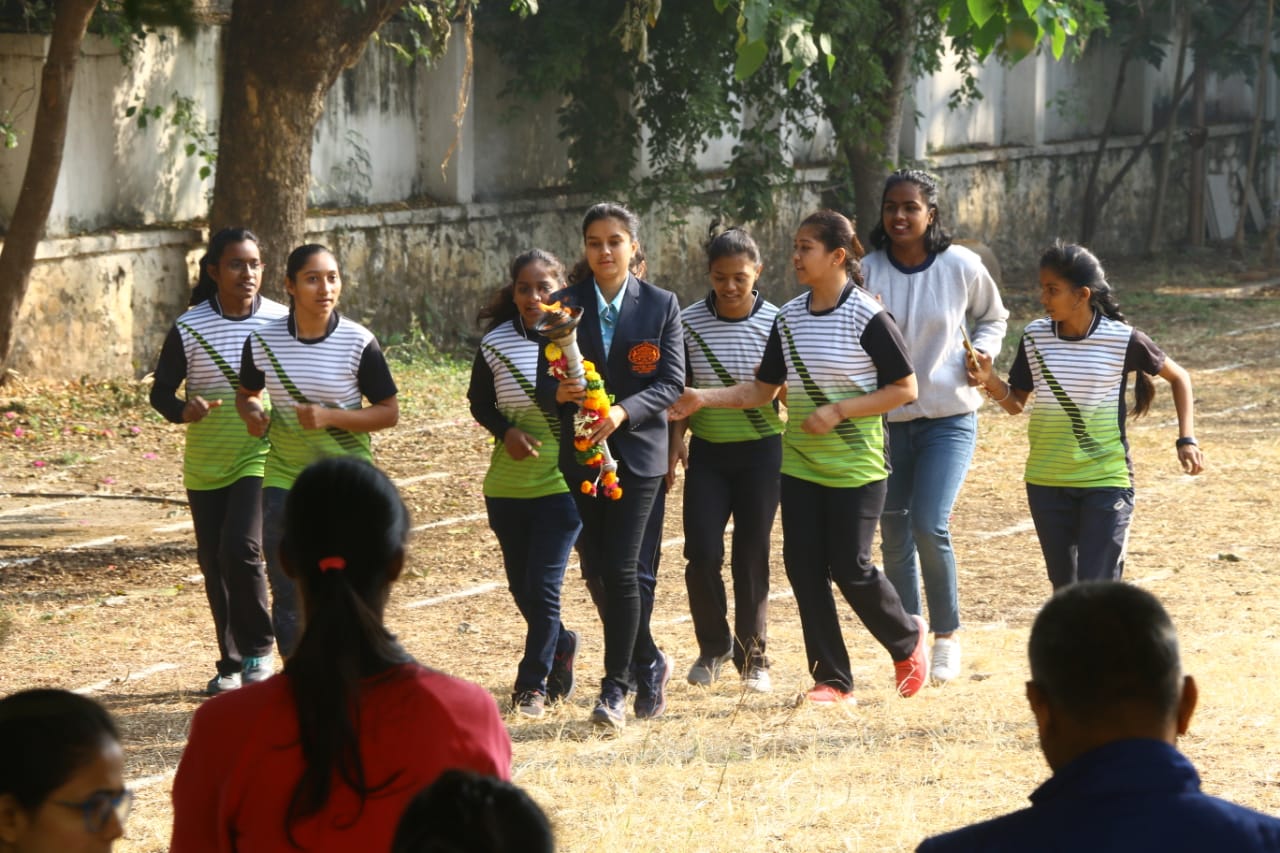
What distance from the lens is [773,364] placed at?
21.2ft

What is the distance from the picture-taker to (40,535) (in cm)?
974

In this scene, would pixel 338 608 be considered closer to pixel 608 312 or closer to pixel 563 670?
pixel 608 312

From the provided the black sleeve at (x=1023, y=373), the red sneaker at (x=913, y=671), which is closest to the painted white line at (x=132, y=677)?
the red sneaker at (x=913, y=671)

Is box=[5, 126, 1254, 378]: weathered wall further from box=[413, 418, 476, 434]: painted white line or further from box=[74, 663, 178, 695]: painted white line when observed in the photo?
box=[74, 663, 178, 695]: painted white line

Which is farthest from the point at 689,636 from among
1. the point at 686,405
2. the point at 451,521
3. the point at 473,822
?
the point at 473,822

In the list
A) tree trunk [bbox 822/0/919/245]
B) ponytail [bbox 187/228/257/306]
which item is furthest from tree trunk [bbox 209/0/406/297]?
tree trunk [bbox 822/0/919/245]

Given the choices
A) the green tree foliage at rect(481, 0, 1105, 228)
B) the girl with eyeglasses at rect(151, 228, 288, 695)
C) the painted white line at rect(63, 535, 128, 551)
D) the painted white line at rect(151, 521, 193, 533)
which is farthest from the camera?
the green tree foliage at rect(481, 0, 1105, 228)

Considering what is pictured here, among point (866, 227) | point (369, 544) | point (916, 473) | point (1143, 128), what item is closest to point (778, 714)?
point (916, 473)

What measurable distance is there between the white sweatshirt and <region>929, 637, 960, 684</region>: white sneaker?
0.92 m

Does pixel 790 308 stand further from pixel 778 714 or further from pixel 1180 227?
pixel 1180 227

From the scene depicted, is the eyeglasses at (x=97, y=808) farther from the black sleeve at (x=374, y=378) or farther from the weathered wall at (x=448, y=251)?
the weathered wall at (x=448, y=251)

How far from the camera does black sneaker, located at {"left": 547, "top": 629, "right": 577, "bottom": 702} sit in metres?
6.57

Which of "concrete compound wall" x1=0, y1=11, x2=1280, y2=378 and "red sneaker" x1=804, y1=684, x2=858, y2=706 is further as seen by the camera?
"concrete compound wall" x1=0, y1=11, x2=1280, y2=378

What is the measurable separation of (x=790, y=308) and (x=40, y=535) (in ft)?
17.1
